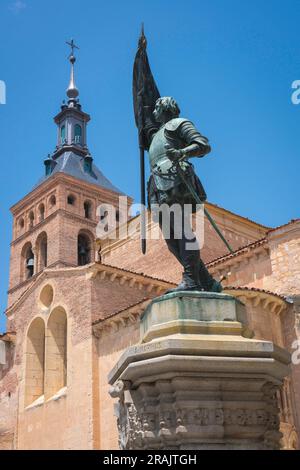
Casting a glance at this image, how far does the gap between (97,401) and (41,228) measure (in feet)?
111

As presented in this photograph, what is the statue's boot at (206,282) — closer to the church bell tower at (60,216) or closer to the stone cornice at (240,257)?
the stone cornice at (240,257)

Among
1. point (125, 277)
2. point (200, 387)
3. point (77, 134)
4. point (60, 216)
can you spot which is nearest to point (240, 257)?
point (125, 277)

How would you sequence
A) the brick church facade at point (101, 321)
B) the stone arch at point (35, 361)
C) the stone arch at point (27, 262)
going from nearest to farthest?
the brick church facade at point (101, 321), the stone arch at point (35, 361), the stone arch at point (27, 262)

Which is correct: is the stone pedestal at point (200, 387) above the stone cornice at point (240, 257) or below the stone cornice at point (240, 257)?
below

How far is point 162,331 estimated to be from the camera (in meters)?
5.14

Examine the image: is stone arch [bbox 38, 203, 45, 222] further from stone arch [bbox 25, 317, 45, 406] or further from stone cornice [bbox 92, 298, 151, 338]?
stone cornice [bbox 92, 298, 151, 338]

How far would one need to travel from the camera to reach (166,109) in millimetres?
6156

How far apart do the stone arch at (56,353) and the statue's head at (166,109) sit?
67.0 feet

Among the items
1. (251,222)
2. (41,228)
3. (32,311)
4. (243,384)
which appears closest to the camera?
(243,384)

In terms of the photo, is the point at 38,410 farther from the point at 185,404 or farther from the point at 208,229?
the point at 185,404

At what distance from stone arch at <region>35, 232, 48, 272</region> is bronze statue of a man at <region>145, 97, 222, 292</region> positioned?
48.4 metres

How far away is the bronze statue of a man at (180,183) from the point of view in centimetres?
564

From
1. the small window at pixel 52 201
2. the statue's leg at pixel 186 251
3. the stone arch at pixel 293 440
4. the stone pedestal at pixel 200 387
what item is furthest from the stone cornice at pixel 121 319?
the small window at pixel 52 201

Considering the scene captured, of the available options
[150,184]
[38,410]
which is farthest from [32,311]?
[150,184]
